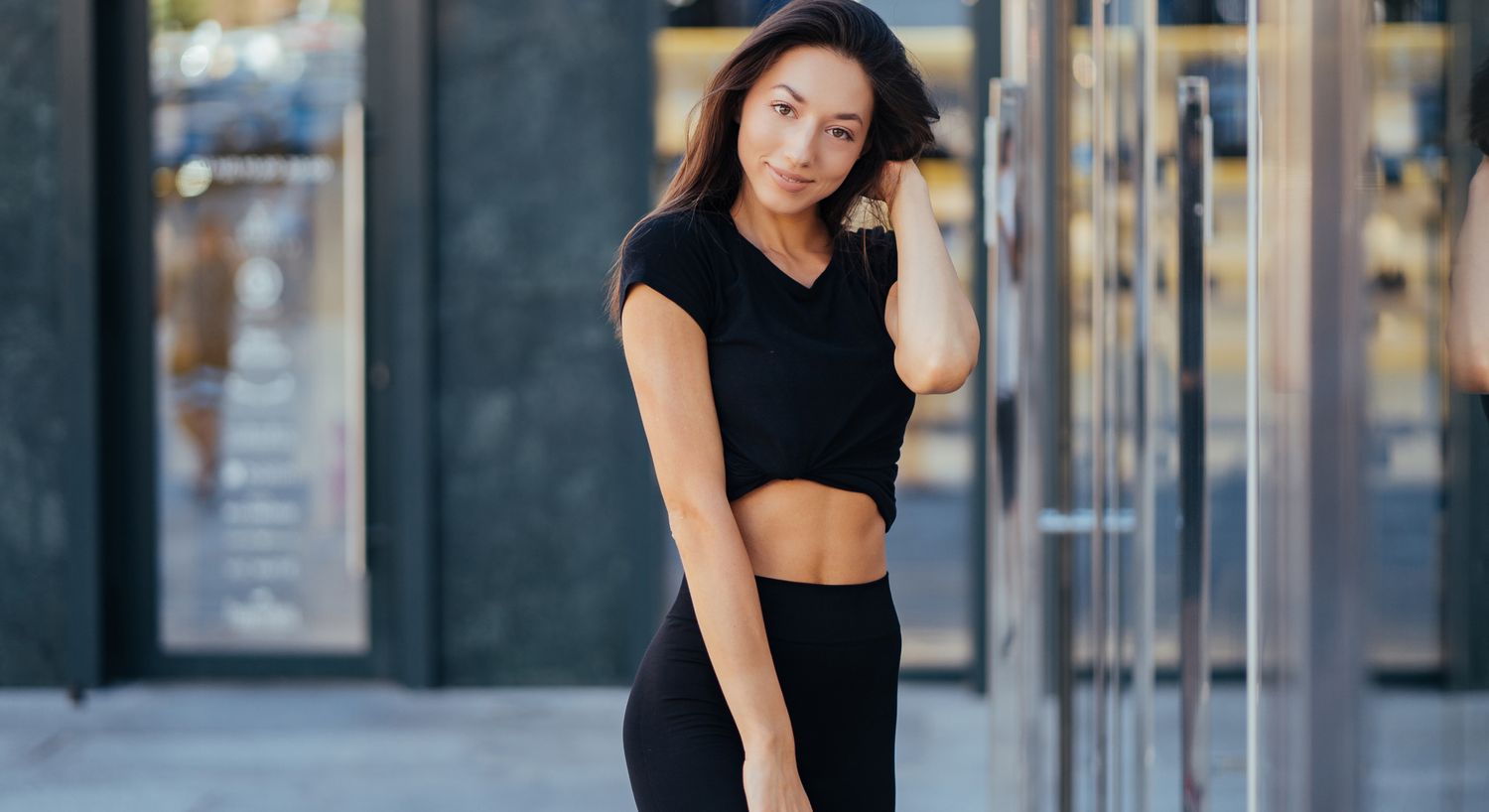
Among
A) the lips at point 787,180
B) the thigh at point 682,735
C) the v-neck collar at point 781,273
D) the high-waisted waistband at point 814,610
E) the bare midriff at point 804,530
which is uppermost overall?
the lips at point 787,180

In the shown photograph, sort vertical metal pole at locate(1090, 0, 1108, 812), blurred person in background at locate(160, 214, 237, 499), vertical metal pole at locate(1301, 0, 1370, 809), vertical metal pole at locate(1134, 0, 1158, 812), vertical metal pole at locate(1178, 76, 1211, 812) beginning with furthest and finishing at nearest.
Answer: blurred person in background at locate(160, 214, 237, 499) < vertical metal pole at locate(1090, 0, 1108, 812) < vertical metal pole at locate(1134, 0, 1158, 812) < vertical metal pole at locate(1178, 76, 1211, 812) < vertical metal pole at locate(1301, 0, 1370, 809)

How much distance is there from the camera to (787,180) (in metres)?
1.86

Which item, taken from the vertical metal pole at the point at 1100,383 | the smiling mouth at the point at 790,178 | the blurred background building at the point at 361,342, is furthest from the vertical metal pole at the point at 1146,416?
the blurred background building at the point at 361,342

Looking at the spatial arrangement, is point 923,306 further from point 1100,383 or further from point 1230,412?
point 1100,383

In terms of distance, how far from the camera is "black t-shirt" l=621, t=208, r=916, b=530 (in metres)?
1.82

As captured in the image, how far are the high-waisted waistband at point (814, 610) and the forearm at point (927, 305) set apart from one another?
279 millimetres

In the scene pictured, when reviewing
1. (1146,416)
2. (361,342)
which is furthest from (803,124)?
(361,342)

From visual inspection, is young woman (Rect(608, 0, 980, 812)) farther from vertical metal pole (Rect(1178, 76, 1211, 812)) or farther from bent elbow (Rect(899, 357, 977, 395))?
vertical metal pole (Rect(1178, 76, 1211, 812))

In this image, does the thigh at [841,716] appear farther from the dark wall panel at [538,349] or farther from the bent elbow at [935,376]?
the dark wall panel at [538,349]

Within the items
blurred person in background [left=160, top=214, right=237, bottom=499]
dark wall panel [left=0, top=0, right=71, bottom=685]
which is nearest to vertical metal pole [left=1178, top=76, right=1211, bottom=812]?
blurred person in background [left=160, top=214, right=237, bottom=499]

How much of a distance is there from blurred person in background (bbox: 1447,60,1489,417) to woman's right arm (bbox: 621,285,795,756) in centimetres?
89

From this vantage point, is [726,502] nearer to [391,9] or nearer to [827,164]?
[827,164]

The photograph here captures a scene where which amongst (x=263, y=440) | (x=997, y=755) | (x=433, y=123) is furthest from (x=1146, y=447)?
(x=263, y=440)

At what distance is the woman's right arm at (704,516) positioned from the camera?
1763 millimetres
